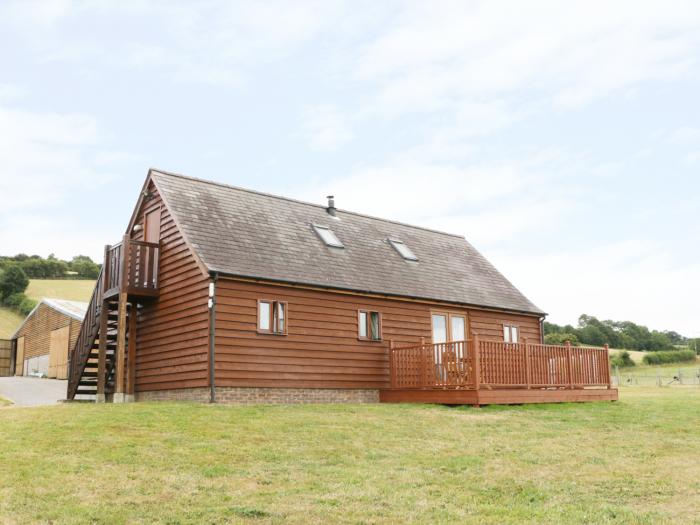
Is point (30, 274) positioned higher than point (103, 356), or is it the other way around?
point (30, 274)

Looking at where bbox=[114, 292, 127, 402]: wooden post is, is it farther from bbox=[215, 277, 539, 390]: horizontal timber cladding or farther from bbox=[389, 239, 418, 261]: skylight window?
bbox=[389, 239, 418, 261]: skylight window

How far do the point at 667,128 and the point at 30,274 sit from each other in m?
77.6

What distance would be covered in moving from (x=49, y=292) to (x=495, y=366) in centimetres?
5997

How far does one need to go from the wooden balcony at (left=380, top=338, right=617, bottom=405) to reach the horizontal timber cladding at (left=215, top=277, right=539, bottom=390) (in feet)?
3.25

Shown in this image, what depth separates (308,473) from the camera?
1044cm

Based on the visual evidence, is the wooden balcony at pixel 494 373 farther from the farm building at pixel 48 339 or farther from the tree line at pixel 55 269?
the tree line at pixel 55 269

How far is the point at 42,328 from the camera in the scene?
134 ft

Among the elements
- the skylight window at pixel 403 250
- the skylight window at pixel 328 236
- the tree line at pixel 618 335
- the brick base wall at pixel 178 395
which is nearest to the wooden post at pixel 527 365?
the skylight window at pixel 403 250

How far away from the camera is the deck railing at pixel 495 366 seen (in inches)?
763

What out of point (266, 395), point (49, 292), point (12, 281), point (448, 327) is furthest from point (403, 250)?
point (49, 292)

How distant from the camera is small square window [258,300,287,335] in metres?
19.5

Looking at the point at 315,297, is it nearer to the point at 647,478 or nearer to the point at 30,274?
the point at 647,478

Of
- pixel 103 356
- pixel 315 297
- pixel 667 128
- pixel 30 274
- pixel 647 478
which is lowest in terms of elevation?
pixel 647 478

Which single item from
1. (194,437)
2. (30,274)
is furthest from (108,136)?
(30,274)
